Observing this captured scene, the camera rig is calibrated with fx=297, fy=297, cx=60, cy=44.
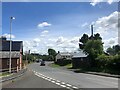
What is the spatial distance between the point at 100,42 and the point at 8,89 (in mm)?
37599

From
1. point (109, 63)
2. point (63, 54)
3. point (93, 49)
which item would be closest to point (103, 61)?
point (109, 63)

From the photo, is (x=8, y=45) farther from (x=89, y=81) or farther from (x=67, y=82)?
(x=67, y=82)

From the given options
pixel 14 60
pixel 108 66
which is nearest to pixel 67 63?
pixel 14 60

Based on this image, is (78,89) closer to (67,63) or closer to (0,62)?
(0,62)

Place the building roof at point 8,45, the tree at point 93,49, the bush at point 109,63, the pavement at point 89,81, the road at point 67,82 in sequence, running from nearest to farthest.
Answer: the road at point 67,82, the pavement at point 89,81, the bush at point 109,63, the tree at point 93,49, the building roof at point 8,45

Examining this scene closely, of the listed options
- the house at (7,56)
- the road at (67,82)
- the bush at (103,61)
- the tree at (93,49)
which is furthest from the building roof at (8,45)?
the road at (67,82)

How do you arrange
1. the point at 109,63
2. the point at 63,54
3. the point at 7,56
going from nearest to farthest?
the point at 109,63 < the point at 7,56 < the point at 63,54

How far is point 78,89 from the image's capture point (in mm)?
17422

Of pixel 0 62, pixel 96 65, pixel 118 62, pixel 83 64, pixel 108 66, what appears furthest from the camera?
pixel 83 64

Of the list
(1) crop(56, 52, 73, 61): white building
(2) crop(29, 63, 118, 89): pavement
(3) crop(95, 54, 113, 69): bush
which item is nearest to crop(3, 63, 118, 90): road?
(2) crop(29, 63, 118, 89): pavement

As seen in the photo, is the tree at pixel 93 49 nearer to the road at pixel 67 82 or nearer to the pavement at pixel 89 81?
the pavement at pixel 89 81

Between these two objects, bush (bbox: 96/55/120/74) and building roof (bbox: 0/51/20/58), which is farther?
building roof (bbox: 0/51/20/58)

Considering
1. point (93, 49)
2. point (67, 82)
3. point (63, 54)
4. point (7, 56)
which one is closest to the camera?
point (67, 82)

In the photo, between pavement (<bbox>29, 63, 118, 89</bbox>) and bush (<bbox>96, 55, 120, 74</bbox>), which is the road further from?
bush (<bbox>96, 55, 120, 74</bbox>)
